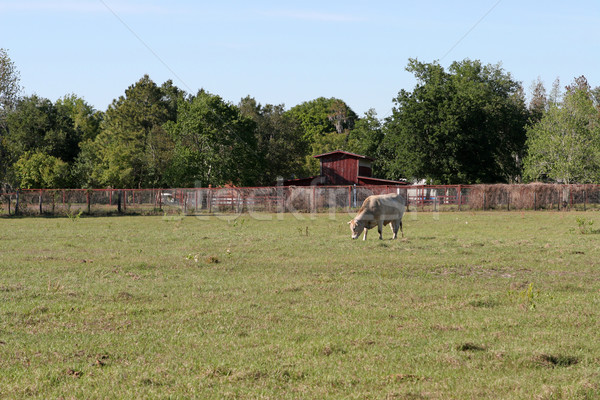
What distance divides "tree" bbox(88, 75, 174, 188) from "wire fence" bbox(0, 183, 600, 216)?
22804 millimetres

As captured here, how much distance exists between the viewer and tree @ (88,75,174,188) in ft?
226

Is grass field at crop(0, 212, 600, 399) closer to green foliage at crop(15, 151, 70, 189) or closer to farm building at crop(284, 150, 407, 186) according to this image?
farm building at crop(284, 150, 407, 186)

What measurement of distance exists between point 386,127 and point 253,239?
4983cm

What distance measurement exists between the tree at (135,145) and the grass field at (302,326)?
5484 centimetres

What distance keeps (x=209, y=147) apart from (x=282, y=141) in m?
18.2

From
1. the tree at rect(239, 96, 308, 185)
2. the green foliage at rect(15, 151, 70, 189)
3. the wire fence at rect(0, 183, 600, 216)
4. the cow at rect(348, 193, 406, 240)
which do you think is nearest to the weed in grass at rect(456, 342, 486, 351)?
the cow at rect(348, 193, 406, 240)

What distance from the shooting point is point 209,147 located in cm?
6019

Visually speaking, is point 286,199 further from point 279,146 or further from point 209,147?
point 279,146

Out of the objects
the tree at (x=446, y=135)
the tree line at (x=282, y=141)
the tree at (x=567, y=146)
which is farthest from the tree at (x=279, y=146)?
the tree at (x=567, y=146)

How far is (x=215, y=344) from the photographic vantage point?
7.23 m

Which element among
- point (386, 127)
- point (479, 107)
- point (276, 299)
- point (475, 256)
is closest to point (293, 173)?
point (386, 127)

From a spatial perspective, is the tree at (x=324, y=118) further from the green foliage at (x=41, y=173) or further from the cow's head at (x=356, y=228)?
the cow's head at (x=356, y=228)

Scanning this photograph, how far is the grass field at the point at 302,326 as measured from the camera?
579cm

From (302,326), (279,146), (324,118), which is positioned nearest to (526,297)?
(302,326)
